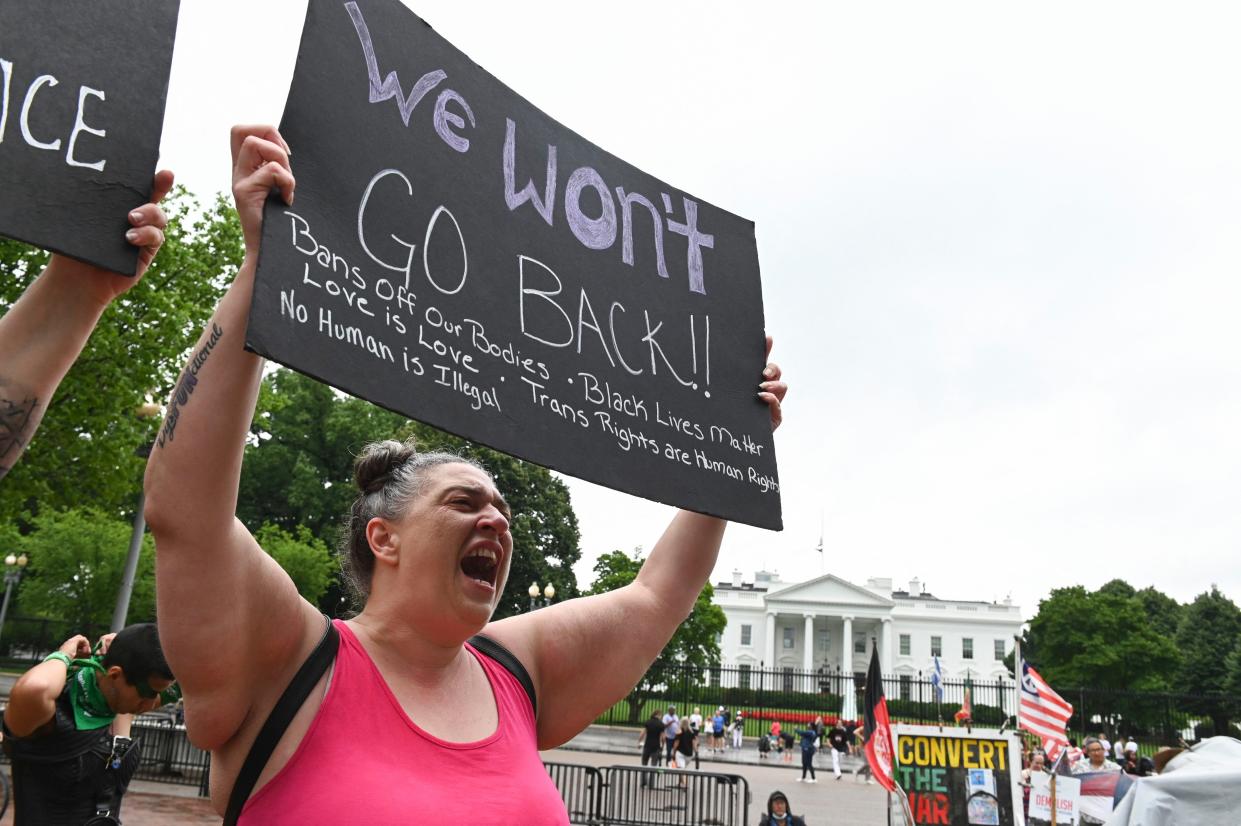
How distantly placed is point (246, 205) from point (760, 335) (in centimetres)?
169

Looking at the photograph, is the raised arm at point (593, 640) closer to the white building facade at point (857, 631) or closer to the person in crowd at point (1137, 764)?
the person in crowd at point (1137, 764)

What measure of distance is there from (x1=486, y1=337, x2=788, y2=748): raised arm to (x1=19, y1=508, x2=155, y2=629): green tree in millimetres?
33549

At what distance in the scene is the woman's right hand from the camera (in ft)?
5.61

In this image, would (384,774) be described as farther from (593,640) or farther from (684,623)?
(684,623)

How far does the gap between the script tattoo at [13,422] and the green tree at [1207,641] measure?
72.5m

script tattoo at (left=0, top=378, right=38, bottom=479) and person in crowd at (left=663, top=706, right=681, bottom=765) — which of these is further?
person in crowd at (left=663, top=706, right=681, bottom=765)

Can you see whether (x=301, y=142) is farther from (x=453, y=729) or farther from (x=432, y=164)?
(x=453, y=729)

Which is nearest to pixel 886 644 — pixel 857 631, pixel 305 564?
pixel 857 631

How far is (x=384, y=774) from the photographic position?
66.7 inches

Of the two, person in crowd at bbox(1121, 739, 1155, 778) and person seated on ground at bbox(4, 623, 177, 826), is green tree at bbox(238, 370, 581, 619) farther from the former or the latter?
person seated on ground at bbox(4, 623, 177, 826)

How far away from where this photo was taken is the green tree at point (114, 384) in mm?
12781

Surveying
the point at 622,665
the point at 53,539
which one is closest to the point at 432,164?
the point at 622,665

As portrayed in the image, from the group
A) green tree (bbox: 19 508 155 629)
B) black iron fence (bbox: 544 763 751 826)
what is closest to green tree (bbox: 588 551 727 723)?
green tree (bbox: 19 508 155 629)

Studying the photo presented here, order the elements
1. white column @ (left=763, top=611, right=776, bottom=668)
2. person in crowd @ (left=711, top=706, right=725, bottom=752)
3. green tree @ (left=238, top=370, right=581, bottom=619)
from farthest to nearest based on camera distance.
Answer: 1. white column @ (left=763, top=611, right=776, bottom=668)
2. green tree @ (left=238, top=370, right=581, bottom=619)
3. person in crowd @ (left=711, top=706, right=725, bottom=752)
